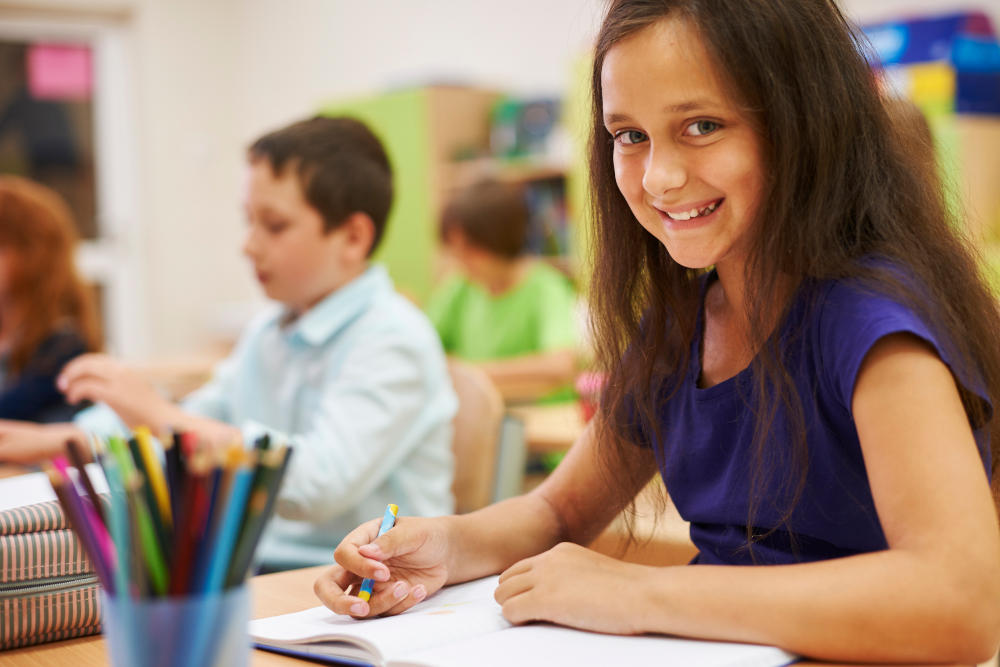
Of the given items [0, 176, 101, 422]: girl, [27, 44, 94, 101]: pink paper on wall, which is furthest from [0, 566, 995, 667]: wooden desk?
[27, 44, 94, 101]: pink paper on wall

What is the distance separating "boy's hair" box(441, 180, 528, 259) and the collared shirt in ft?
5.83

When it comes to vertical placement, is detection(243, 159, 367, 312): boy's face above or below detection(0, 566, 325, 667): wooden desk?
above

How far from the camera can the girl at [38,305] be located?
235 centimetres

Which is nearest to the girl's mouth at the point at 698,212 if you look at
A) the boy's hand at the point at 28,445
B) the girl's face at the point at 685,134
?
the girl's face at the point at 685,134

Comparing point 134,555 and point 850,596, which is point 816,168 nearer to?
point 850,596

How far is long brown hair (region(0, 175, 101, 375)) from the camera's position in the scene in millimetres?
2496

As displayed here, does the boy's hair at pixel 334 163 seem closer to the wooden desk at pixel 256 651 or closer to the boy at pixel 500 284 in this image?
the wooden desk at pixel 256 651

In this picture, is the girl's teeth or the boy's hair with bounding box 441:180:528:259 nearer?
the girl's teeth

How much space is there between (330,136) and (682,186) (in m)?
0.95

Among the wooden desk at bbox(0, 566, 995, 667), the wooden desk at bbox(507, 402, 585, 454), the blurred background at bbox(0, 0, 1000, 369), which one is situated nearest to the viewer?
the wooden desk at bbox(0, 566, 995, 667)

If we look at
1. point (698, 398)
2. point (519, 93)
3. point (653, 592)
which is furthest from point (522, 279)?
point (653, 592)

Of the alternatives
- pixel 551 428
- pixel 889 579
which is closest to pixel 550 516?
pixel 889 579

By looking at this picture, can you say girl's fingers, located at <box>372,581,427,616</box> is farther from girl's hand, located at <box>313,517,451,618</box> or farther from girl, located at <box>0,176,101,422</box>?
girl, located at <box>0,176,101,422</box>

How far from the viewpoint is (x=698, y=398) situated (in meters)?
1.03
